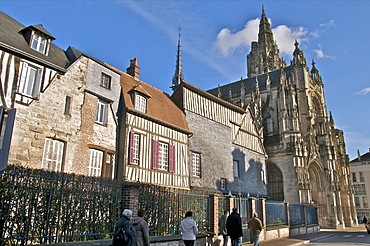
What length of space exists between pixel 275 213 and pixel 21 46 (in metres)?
12.6

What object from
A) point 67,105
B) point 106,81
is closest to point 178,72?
point 106,81

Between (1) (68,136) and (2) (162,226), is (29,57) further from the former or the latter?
(2) (162,226)

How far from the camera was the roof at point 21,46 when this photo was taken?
31.1ft

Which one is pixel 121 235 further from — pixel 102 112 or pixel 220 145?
pixel 220 145

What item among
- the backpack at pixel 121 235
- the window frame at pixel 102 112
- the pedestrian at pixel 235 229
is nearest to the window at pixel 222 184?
the window frame at pixel 102 112

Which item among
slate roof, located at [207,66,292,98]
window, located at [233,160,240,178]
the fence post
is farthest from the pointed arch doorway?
the fence post

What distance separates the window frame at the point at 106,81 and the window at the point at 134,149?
7.50ft

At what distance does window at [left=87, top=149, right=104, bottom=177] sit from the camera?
435 inches

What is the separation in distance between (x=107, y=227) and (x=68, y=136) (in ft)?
15.0

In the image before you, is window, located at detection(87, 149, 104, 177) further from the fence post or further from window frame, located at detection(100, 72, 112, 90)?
the fence post

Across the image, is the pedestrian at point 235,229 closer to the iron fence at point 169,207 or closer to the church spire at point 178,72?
the iron fence at point 169,207

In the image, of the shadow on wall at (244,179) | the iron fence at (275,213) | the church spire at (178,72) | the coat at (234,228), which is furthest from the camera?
the church spire at (178,72)

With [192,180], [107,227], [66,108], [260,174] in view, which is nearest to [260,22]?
[260,174]

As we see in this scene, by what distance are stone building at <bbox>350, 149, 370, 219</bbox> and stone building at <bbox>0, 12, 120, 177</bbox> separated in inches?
1939
